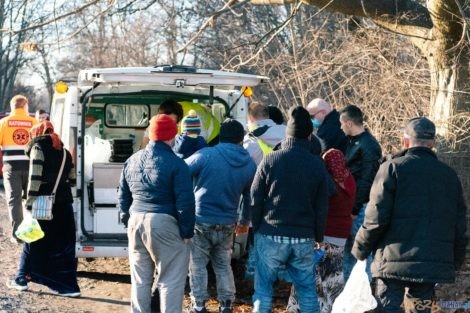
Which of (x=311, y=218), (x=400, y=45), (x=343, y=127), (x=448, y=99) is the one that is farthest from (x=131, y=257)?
(x=400, y=45)

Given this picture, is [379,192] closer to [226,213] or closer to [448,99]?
[226,213]

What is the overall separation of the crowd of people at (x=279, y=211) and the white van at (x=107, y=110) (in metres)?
0.22

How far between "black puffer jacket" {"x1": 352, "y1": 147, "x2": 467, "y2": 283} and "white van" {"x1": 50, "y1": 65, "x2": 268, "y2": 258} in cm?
277

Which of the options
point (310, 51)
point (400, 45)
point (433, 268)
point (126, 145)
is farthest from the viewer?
point (310, 51)

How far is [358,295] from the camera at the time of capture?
239 inches

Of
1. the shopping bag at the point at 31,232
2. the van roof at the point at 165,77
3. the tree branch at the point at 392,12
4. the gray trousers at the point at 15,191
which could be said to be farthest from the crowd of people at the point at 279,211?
the gray trousers at the point at 15,191

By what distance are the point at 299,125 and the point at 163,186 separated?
118cm

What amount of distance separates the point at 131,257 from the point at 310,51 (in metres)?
8.78

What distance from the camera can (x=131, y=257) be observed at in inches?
262

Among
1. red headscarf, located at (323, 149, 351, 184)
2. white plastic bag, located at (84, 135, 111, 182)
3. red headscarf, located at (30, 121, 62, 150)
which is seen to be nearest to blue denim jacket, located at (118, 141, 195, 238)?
red headscarf, located at (323, 149, 351, 184)

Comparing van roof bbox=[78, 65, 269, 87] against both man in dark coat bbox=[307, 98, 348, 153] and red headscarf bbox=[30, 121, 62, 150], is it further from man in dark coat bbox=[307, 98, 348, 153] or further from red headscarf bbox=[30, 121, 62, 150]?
man in dark coat bbox=[307, 98, 348, 153]

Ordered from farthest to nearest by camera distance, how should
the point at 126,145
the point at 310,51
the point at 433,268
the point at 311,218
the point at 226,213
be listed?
the point at 310,51
the point at 126,145
the point at 226,213
the point at 311,218
the point at 433,268

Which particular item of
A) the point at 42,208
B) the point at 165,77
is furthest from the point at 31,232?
the point at 165,77

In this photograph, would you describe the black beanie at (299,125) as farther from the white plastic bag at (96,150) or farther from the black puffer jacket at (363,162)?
the white plastic bag at (96,150)
